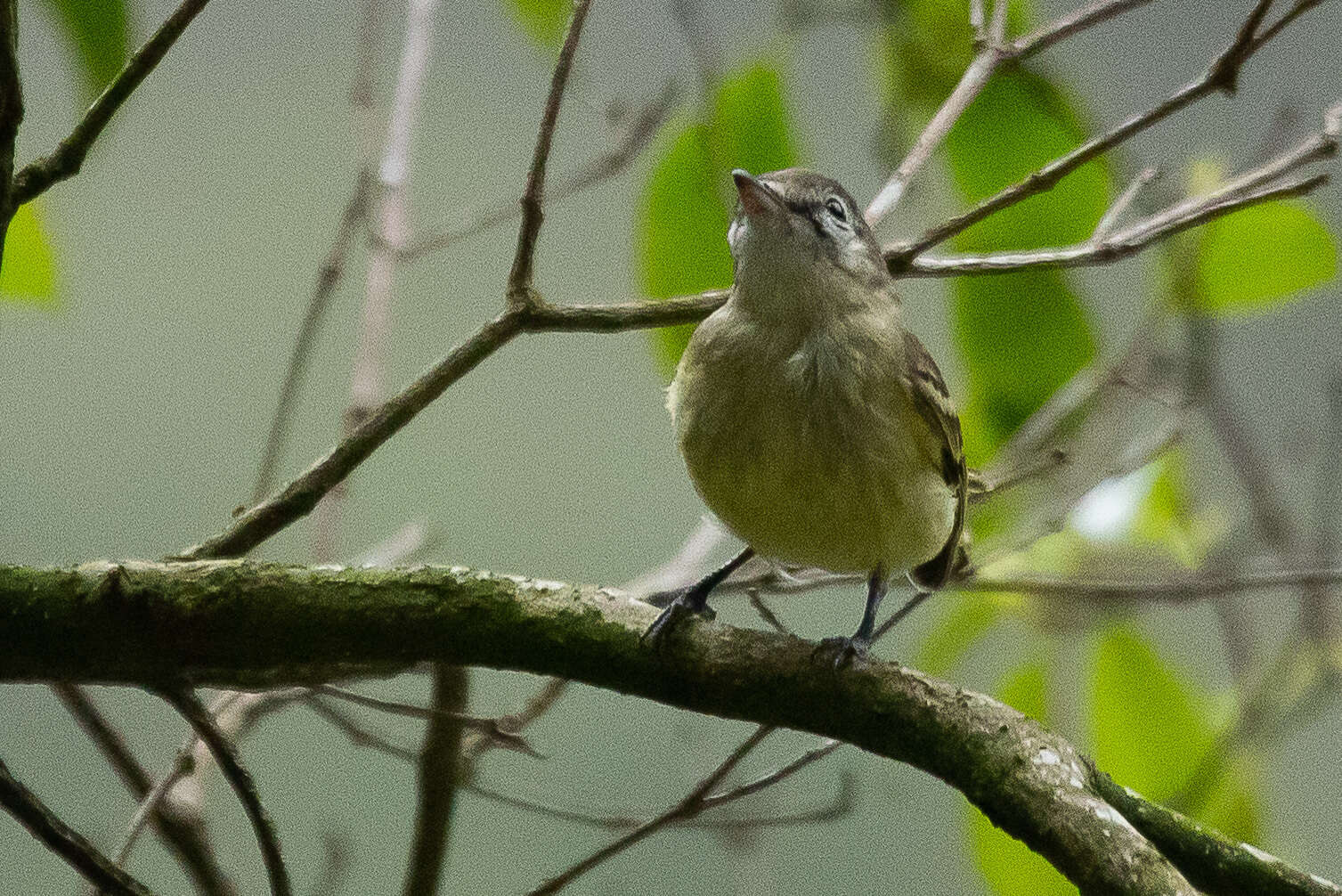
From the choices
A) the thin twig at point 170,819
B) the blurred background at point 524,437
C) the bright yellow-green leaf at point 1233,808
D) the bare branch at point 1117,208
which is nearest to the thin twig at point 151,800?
the thin twig at point 170,819

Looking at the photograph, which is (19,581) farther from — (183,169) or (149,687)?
(183,169)

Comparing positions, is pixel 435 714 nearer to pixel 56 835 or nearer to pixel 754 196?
pixel 56 835

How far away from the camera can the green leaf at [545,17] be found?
5.81 feet

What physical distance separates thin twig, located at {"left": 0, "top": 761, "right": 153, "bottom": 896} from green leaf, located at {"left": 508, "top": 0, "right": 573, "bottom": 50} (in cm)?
110

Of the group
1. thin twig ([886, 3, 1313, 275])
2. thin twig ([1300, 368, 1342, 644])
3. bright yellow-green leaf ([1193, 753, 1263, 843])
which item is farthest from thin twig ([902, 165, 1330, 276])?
thin twig ([1300, 368, 1342, 644])

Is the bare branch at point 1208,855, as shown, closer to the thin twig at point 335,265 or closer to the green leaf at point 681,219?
the green leaf at point 681,219

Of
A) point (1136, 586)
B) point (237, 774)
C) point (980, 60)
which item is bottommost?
point (1136, 586)

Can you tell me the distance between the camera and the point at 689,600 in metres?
1.75

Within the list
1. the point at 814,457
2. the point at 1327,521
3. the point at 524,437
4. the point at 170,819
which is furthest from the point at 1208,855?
the point at 524,437

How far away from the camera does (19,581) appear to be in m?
1.16

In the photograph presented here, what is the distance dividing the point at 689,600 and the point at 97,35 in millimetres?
940

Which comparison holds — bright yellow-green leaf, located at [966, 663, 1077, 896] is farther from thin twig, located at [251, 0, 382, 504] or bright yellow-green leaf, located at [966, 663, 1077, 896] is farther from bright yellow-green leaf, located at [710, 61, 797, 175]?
thin twig, located at [251, 0, 382, 504]

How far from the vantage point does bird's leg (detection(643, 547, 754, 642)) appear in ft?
4.11

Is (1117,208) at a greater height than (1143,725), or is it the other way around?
(1117,208)
